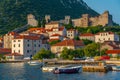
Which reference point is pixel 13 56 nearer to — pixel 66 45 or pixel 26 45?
pixel 26 45

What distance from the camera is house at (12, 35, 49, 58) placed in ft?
402

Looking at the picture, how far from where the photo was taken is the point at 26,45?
12381 cm

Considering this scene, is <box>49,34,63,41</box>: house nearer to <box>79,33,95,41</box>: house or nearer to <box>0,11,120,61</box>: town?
<box>0,11,120,61</box>: town

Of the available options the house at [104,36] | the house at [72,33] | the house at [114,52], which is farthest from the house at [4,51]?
the house at [114,52]

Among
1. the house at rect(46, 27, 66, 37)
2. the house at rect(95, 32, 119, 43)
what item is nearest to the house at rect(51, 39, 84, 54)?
the house at rect(95, 32, 119, 43)

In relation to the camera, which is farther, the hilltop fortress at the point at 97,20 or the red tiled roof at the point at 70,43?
the hilltop fortress at the point at 97,20

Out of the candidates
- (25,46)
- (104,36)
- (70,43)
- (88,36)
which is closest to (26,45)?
(25,46)

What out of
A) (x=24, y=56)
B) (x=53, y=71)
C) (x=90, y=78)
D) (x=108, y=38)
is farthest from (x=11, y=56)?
(x=90, y=78)

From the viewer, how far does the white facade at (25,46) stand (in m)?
123

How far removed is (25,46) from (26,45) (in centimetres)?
51

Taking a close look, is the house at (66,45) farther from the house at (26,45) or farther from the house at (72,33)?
the house at (72,33)

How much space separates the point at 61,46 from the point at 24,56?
9911 mm

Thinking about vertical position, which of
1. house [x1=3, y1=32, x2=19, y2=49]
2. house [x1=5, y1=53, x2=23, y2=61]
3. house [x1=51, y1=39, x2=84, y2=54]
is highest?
house [x1=3, y1=32, x2=19, y2=49]

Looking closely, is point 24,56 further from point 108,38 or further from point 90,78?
point 90,78
